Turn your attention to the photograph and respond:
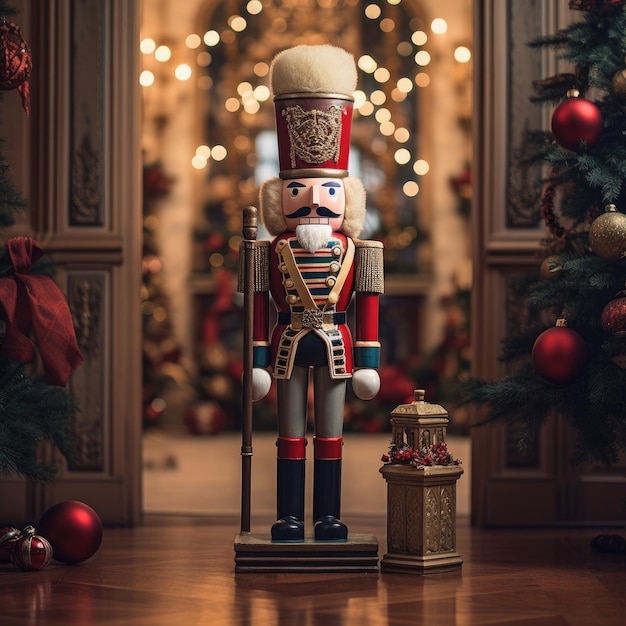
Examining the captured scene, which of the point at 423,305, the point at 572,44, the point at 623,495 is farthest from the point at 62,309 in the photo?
the point at 423,305

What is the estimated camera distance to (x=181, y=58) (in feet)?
33.0

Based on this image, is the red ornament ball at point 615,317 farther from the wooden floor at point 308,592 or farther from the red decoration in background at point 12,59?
the red decoration in background at point 12,59

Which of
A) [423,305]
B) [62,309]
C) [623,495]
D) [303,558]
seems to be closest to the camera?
[303,558]

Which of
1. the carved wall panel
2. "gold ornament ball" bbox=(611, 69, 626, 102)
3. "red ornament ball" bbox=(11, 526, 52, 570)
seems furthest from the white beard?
the carved wall panel

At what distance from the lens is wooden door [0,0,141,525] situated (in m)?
5.16

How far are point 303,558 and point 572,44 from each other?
7.00ft

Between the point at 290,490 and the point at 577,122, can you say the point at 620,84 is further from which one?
the point at 290,490

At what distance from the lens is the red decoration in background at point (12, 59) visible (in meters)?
4.07

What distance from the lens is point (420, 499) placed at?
3.94m

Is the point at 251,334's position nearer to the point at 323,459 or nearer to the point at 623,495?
the point at 323,459

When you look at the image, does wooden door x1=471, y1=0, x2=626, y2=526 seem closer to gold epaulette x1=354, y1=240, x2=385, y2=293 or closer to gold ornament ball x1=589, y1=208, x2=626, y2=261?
gold ornament ball x1=589, y1=208, x2=626, y2=261

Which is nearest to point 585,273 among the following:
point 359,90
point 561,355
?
point 561,355

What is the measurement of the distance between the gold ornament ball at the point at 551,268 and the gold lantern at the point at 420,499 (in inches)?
30.4

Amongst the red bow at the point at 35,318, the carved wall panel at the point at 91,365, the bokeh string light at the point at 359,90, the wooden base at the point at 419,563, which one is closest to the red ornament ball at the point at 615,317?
the wooden base at the point at 419,563
